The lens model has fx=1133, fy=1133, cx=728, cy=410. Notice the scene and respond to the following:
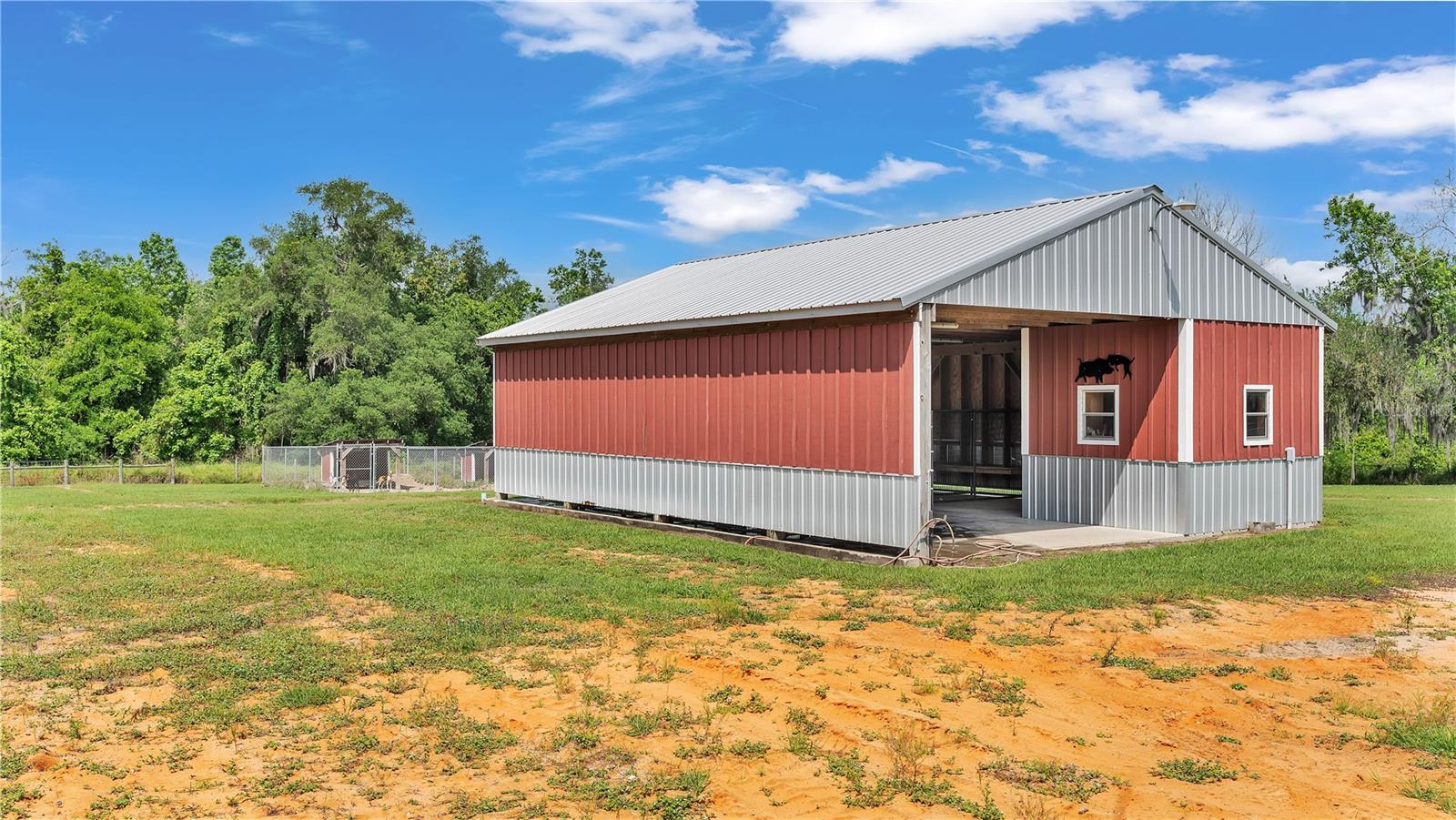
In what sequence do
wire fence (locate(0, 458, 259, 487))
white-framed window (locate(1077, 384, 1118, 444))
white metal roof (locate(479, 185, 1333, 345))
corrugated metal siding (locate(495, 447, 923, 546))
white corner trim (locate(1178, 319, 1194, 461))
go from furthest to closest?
wire fence (locate(0, 458, 259, 487)) < white-framed window (locate(1077, 384, 1118, 444)) < white corner trim (locate(1178, 319, 1194, 461)) < white metal roof (locate(479, 185, 1333, 345)) < corrugated metal siding (locate(495, 447, 923, 546))

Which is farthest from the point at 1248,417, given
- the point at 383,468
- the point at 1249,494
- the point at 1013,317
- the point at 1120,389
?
the point at 383,468

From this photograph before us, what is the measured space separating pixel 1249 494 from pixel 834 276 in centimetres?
748

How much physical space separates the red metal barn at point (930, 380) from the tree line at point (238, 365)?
72.4ft

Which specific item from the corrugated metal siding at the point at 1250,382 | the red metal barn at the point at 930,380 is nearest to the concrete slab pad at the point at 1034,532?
the red metal barn at the point at 930,380

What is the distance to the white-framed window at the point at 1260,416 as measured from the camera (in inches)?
715

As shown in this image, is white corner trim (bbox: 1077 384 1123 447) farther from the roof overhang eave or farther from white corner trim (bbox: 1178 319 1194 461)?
the roof overhang eave

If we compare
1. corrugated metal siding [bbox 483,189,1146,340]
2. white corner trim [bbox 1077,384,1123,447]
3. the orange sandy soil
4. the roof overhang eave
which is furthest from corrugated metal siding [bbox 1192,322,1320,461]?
the orange sandy soil

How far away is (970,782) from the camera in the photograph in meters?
6.36

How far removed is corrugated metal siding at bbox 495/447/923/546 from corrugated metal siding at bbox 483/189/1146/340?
7.98 feet

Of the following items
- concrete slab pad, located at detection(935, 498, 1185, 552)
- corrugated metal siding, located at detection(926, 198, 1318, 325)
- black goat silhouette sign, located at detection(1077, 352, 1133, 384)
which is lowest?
concrete slab pad, located at detection(935, 498, 1185, 552)

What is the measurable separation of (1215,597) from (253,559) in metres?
12.1

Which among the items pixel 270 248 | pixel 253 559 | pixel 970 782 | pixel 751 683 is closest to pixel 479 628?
pixel 751 683

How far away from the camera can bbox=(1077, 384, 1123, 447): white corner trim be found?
18.2 meters

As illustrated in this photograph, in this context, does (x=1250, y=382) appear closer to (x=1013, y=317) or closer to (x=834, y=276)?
(x=1013, y=317)
